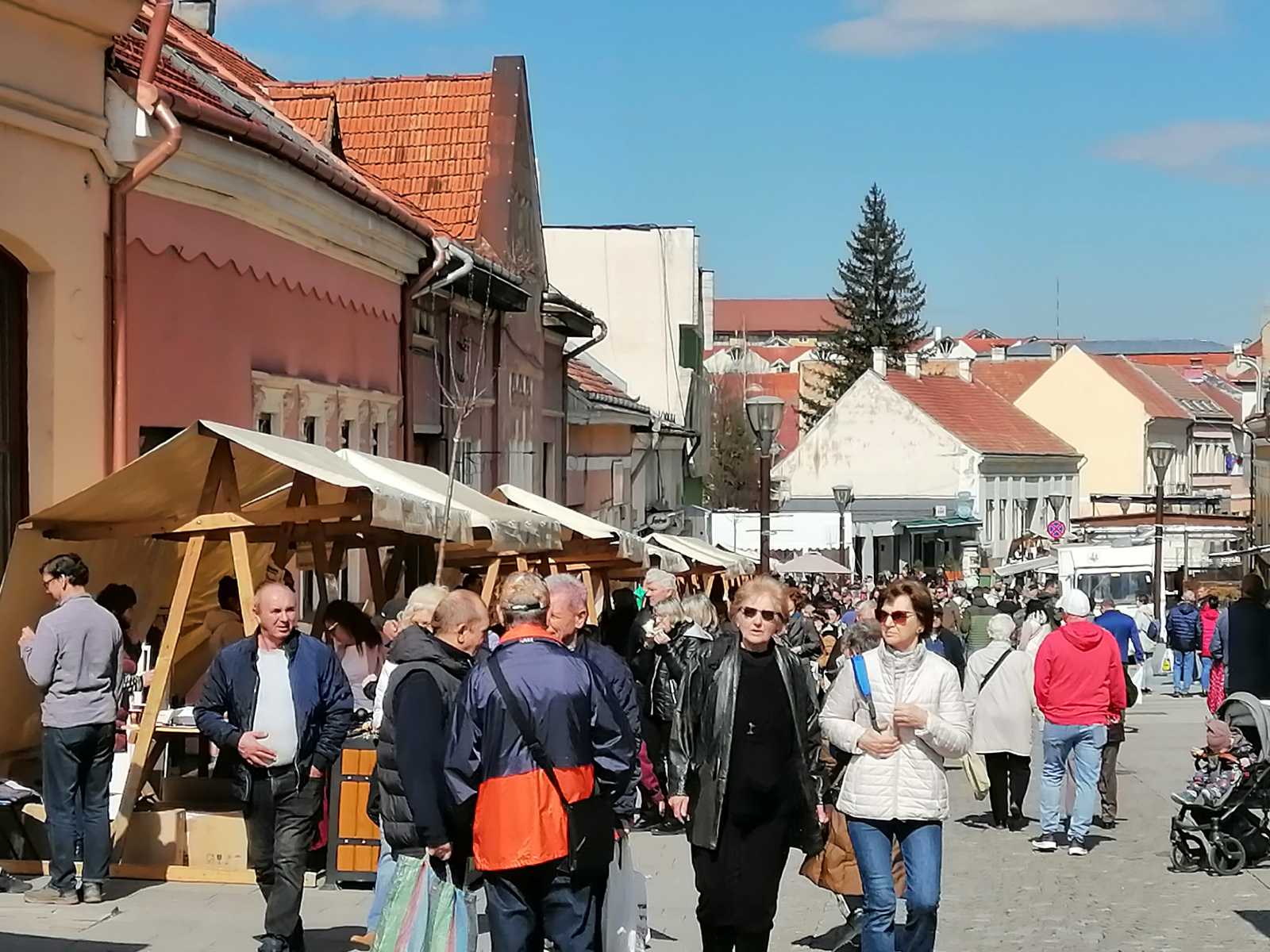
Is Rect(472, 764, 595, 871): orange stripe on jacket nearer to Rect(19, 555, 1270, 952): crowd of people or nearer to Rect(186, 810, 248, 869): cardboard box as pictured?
Rect(19, 555, 1270, 952): crowd of people

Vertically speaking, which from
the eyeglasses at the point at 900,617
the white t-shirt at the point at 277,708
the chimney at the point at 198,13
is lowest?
the white t-shirt at the point at 277,708

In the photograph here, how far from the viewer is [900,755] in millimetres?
7820

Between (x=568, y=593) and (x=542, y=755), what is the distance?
4.13 feet

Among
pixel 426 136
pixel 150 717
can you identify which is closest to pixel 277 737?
pixel 150 717

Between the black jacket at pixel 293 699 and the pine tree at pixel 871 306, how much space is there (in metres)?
88.6

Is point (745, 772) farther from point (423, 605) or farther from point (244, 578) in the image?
point (244, 578)

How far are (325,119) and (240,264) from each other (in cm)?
614

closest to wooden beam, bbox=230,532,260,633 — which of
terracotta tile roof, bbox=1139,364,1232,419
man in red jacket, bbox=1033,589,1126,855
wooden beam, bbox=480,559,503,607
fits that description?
wooden beam, bbox=480,559,503,607

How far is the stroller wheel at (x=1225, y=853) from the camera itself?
12180mm

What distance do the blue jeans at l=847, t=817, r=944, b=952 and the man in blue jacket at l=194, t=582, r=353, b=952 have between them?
231 centimetres

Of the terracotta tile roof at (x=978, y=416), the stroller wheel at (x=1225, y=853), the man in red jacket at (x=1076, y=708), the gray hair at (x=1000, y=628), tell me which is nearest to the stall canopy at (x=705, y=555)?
the gray hair at (x=1000, y=628)

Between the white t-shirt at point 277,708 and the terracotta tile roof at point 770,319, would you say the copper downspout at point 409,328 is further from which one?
the terracotta tile roof at point 770,319

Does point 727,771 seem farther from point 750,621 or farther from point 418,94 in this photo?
point 418,94

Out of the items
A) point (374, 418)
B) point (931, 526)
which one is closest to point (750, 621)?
point (374, 418)
